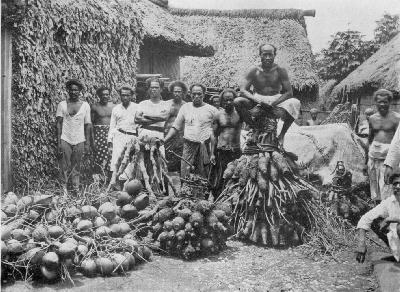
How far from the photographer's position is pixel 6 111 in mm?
5574

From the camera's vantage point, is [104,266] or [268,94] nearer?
[104,266]

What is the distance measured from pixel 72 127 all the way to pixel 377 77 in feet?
27.7

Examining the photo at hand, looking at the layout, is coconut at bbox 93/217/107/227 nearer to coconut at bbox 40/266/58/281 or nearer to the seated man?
coconut at bbox 40/266/58/281

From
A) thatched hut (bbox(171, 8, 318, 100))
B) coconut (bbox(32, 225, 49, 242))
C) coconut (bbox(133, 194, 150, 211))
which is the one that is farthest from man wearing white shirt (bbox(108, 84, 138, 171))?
thatched hut (bbox(171, 8, 318, 100))

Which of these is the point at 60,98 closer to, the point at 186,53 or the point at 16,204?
the point at 16,204

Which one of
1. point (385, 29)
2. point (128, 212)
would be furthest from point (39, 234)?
point (385, 29)

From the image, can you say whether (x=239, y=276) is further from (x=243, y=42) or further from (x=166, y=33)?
(x=243, y=42)

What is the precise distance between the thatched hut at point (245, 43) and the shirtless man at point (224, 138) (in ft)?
28.5

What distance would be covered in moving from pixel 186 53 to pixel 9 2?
6929 mm

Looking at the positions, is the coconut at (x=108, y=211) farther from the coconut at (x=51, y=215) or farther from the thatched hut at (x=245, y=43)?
the thatched hut at (x=245, y=43)

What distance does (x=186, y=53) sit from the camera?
1194 centimetres

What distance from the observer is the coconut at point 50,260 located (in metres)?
3.30

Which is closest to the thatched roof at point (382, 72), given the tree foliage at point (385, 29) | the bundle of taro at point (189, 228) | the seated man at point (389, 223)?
the tree foliage at point (385, 29)

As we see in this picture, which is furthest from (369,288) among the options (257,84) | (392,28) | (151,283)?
(392,28)
